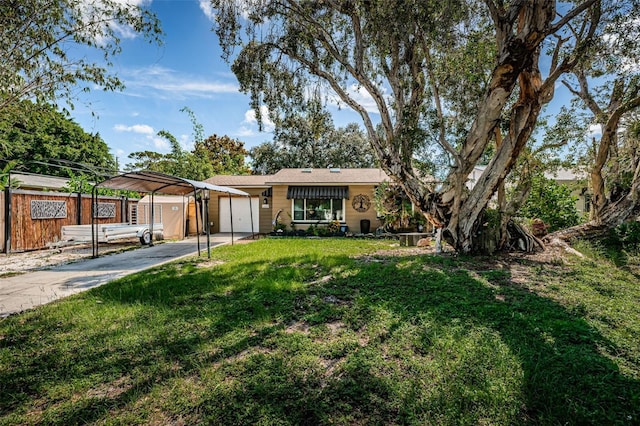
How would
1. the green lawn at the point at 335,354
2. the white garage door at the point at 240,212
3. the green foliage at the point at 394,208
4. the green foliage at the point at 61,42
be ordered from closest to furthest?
the green lawn at the point at 335,354
the green foliage at the point at 61,42
the green foliage at the point at 394,208
the white garage door at the point at 240,212

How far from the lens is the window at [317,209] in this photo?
15.3 m

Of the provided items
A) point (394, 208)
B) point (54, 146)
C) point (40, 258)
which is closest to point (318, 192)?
point (394, 208)

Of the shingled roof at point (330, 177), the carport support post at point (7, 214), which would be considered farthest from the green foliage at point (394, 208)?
the carport support post at point (7, 214)

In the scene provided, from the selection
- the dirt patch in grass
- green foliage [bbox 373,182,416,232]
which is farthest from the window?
the dirt patch in grass

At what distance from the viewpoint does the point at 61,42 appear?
20.7ft

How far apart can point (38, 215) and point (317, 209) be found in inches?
413

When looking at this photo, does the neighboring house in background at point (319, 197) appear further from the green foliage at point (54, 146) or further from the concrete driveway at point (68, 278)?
the green foliage at point (54, 146)

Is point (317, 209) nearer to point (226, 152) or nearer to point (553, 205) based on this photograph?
point (553, 205)

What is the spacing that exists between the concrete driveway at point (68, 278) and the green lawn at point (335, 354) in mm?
718

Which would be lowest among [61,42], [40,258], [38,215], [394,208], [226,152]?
[40,258]

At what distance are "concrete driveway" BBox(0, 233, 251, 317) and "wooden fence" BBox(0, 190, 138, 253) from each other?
2.83m

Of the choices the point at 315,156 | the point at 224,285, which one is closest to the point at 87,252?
the point at 224,285

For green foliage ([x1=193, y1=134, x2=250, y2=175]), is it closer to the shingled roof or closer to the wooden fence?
the shingled roof

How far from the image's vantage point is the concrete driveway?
191 inches
